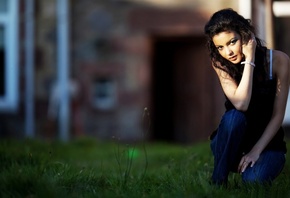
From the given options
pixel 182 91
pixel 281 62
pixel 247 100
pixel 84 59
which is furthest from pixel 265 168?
pixel 182 91

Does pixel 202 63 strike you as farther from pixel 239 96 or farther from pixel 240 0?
pixel 239 96

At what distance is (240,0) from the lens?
421 inches

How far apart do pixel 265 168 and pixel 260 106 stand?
373 millimetres

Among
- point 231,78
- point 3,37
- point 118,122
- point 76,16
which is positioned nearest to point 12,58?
point 3,37

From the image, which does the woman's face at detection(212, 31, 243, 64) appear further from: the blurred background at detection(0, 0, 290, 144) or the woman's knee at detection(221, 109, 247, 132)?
the blurred background at detection(0, 0, 290, 144)

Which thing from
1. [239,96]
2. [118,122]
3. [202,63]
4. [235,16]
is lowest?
[118,122]

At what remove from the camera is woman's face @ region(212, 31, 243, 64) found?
14.0 ft

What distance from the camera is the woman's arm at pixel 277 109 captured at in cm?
431

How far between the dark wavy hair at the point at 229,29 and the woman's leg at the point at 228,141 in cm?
31

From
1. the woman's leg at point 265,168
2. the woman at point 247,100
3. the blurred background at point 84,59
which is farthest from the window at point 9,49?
the woman's leg at point 265,168

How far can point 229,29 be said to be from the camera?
4.27 m

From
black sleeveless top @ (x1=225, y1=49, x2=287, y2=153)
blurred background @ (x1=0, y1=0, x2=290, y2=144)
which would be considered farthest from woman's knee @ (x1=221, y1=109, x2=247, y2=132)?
blurred background @ (x1=0, y1=0, x2=290, y2=144)

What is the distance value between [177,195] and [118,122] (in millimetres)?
7375

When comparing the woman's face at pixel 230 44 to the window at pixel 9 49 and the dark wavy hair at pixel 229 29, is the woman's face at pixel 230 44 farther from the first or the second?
the window at pixel 9 49
